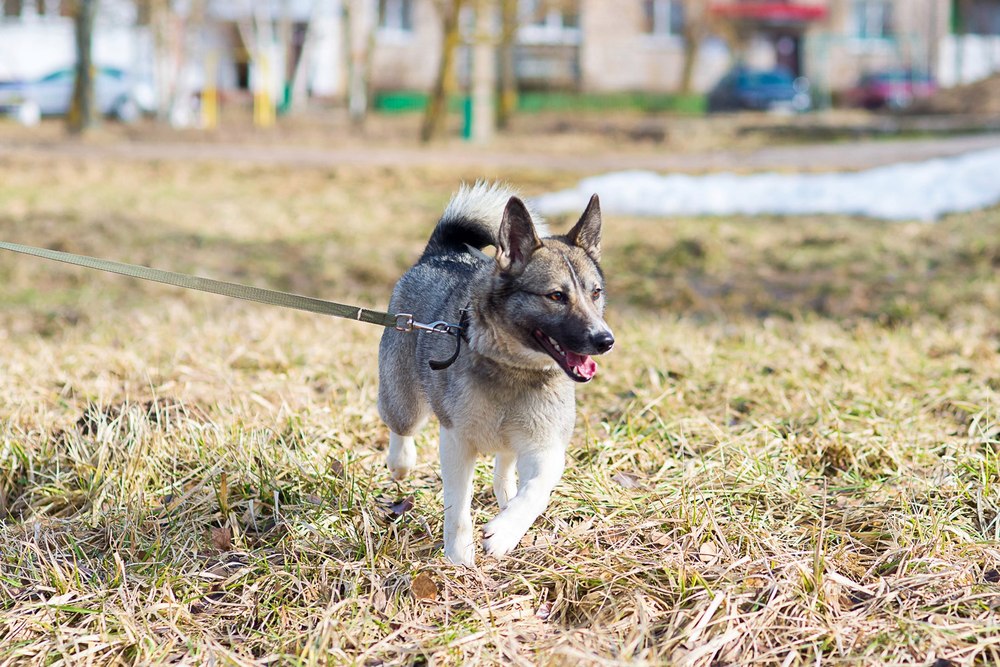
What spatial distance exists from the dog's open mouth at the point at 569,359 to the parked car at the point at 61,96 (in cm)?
3432

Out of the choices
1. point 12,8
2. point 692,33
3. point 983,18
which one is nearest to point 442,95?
point 692,33

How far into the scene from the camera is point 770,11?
4294cm

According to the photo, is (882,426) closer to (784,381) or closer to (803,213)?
(784,381)

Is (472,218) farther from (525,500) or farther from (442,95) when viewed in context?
(442,95)

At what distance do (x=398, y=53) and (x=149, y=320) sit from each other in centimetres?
3594

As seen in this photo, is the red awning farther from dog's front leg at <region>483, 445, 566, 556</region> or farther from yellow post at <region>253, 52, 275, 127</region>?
dog's front leg at <region>483, 445, 566, 556</region>

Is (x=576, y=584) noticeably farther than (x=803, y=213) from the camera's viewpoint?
No

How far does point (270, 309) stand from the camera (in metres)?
7.89

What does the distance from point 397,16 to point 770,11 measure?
14662 mm

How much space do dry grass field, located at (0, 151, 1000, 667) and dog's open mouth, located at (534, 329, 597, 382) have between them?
70 cm

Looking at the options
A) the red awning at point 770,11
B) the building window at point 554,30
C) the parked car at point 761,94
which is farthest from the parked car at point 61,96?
the red awning at point 770,11

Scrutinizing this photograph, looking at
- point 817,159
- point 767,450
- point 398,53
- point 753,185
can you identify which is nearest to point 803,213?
point 753,185

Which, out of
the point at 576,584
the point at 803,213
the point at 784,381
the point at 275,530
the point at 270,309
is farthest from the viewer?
the point at 803,213

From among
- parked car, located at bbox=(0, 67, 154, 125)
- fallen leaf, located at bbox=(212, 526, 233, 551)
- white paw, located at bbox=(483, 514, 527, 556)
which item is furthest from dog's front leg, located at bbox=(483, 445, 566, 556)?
parked car, located at bbox=(0, 67, 154, 125)
